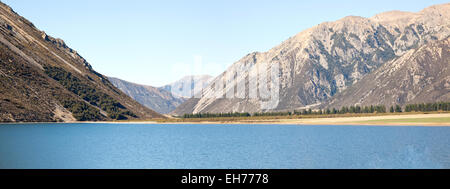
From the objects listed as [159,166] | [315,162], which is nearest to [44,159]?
[159,166]

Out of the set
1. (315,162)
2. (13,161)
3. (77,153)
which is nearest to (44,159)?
(13,161)

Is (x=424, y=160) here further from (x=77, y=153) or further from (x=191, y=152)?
(x=77, y=153)

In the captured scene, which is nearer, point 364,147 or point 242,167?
point 242,167

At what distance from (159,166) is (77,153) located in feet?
80.9
